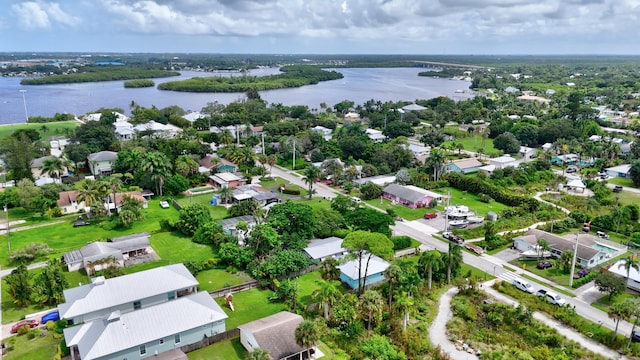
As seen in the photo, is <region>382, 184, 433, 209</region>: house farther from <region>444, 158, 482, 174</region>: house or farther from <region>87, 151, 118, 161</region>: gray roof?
<region>87, 151, 118, 161</region>: gray roof

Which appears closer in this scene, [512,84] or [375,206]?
[375,206]

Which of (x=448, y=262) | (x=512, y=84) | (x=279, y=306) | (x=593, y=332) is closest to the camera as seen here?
(x=593, y=332)

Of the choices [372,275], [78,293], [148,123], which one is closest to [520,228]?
[372,275]

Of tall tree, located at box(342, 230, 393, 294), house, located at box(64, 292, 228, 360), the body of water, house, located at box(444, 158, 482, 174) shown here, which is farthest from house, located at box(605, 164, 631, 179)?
the body of water

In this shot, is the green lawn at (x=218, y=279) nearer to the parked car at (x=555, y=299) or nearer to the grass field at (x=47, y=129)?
the parked car at (x=555, y=299)

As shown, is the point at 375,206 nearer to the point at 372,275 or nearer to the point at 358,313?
the point at 372,275

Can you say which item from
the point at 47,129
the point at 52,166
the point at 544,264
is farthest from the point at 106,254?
the point at 47,129

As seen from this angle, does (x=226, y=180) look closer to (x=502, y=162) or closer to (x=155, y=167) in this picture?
(x=155, y=167)

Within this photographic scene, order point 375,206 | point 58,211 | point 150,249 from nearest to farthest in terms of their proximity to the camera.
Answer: point 150,249 < point 58,211 < point 375,206
